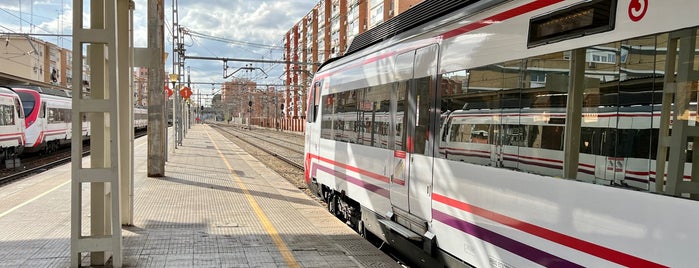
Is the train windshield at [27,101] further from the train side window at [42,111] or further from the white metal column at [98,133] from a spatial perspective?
A: the white metal column at [98,133]

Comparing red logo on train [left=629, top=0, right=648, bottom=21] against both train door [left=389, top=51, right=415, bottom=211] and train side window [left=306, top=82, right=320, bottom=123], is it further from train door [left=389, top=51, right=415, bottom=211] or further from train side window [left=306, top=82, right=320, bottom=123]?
train side window [left=306, top=82, right=320, bottom=123]

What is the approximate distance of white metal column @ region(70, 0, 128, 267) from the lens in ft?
15.3

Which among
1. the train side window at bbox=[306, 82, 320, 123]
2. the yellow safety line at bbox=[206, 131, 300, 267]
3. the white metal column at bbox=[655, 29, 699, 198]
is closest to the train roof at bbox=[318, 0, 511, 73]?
the white metal column at bbox=[655, 29, 699, 198]

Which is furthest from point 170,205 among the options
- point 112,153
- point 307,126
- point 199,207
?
point 112,153

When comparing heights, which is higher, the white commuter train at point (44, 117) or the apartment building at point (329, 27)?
the apartment building at point (329, 27)

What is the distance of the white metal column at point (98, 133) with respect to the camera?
4.66 meters

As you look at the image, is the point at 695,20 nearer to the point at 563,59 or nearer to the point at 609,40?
the point at 609,40

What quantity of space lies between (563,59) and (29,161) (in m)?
22.0

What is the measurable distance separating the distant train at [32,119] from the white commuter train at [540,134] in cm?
1656

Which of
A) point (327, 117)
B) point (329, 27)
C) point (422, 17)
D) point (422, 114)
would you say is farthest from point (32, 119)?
point (329, 27)

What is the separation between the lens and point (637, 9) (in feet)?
9.30

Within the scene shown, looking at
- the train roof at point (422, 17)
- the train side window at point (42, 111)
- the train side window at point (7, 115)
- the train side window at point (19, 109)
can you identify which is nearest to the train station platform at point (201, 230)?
the train roof at point (422, 17)

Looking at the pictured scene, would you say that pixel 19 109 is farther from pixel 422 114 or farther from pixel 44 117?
pixel 422 114

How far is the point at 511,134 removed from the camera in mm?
3898
